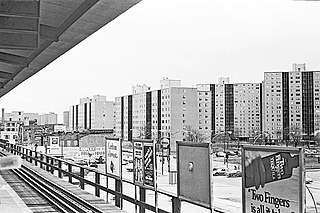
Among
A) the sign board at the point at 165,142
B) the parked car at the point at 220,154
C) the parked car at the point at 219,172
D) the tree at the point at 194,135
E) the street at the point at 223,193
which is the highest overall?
the tree at the point at 194,135

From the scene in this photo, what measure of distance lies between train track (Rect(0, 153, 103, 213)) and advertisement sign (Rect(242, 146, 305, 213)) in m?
4.23

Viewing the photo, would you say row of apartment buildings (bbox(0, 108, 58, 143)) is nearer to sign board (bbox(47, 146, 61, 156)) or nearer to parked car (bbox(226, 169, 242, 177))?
sign board (bbox(47, 146, 61, 156))

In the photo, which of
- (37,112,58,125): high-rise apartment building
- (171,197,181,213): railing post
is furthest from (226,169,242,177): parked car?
(37,112,58,125): high-rise apartment building

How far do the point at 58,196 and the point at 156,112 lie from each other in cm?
261

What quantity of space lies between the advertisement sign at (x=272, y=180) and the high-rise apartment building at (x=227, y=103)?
4746 mm

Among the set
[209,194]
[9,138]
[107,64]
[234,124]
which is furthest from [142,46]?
[9,138]

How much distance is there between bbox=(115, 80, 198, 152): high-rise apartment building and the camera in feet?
24.8

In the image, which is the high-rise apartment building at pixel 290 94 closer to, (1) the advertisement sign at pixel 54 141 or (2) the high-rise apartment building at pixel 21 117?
(1) the advertisement sign at pixel 54 141

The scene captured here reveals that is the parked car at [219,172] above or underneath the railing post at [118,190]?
above

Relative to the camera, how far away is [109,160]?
7.65 meters

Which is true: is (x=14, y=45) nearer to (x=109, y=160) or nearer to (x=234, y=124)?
A: (x=109, y=160)

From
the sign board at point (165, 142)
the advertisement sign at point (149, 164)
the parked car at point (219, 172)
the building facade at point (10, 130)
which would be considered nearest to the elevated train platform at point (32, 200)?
the advertisement sign at point (149, 164)

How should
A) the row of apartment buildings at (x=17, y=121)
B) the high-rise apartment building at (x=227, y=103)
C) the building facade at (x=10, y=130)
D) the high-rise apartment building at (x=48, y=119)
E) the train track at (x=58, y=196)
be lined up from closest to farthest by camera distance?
the train track at (x=58, y=196) → the high-rise apartment building at (x=227, y=103) → the high-rise apartment building at (x=48, y=119) → the row of apartment buildings at (x=17, y=121) → the building facade at (x=10, y=130)

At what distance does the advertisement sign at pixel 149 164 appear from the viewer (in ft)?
18.4
